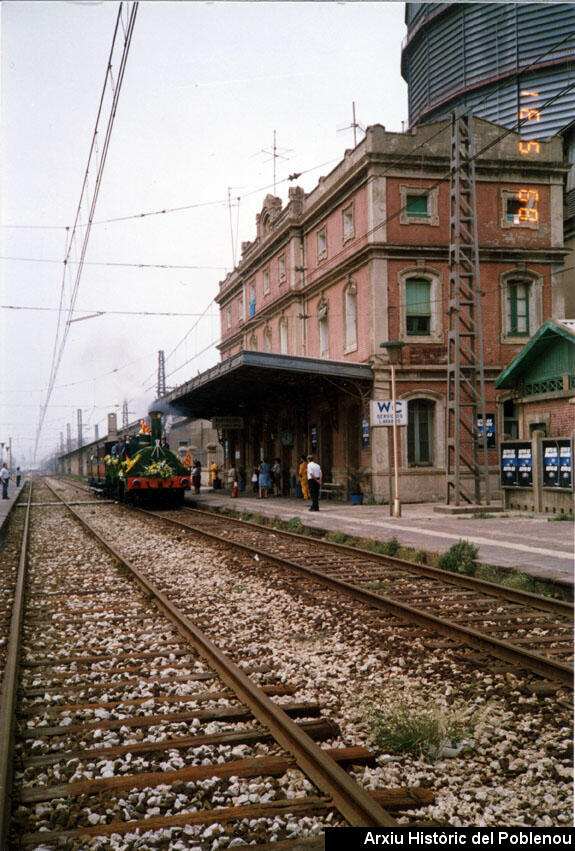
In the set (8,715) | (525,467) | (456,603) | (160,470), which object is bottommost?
(456,603)

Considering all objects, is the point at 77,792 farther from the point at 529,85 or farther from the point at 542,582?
the point at 529,85

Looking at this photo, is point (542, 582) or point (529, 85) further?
point (529, 85)

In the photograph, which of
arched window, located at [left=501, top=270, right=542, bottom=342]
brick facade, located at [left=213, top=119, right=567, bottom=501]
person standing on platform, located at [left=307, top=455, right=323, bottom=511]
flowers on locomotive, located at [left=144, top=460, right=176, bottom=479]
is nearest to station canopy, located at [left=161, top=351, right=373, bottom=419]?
brick facade, located at [left=213, top=119, right=567, bottom=501]

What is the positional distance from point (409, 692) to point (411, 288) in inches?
776

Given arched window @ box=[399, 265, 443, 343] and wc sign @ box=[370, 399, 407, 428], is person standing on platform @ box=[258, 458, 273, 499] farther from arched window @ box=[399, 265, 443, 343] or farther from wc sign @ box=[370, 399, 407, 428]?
wc sign @ box=[370, 399, 407, 428]

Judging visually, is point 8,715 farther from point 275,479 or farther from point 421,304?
point 275,479

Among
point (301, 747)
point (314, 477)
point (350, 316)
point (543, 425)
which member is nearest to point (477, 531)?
point (543, 425)

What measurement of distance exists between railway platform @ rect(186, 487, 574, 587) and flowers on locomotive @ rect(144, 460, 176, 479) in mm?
4098

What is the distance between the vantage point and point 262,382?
2584 centimetres

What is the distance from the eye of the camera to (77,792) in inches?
144

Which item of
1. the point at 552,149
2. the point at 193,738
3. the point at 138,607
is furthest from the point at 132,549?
the point at 552,149

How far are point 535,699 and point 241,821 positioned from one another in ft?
8.16

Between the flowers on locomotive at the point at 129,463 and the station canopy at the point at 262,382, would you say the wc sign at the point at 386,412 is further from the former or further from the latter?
the flowers on locomotive at the point at 129,463

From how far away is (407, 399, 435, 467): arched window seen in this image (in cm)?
2303
